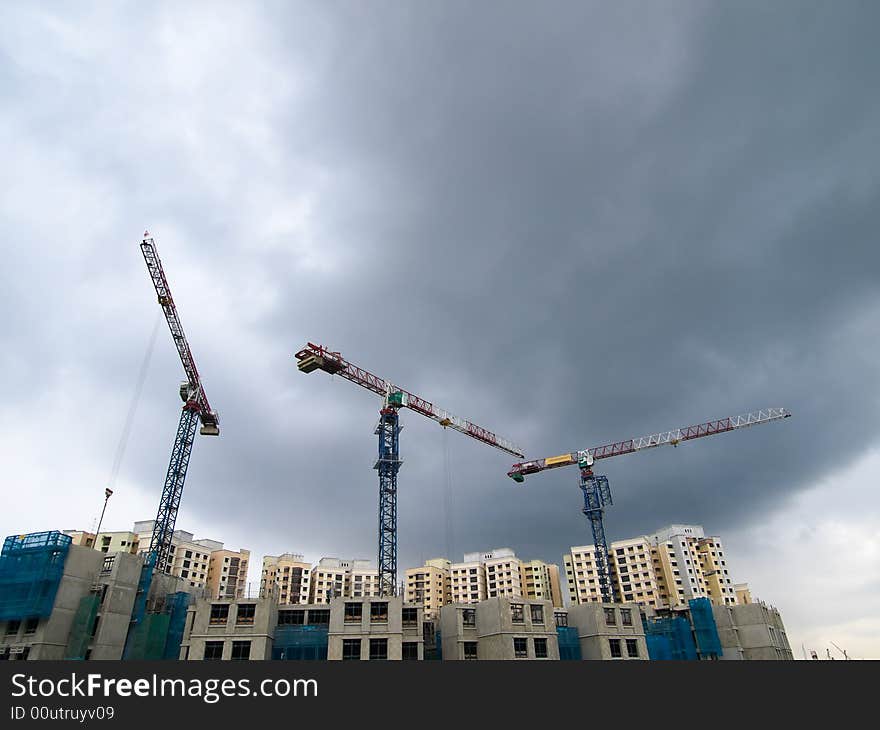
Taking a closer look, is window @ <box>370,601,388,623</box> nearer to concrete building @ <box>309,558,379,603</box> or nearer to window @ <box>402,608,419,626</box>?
window @ <box>402,608,419,626</box>

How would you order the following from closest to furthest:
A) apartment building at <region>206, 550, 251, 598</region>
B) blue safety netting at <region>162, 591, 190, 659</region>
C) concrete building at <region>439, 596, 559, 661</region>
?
1. concrete building at <region>439, 596, 559, 661</region>
2. blue safety netting at <region>162, 591, 190, 659</region>
3. apartment building at <region>206, 550, 251, 598</region>

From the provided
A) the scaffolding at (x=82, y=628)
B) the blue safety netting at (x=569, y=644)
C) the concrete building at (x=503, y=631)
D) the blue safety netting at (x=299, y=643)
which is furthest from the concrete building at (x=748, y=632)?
the scaffolding at (x=82, y=628)

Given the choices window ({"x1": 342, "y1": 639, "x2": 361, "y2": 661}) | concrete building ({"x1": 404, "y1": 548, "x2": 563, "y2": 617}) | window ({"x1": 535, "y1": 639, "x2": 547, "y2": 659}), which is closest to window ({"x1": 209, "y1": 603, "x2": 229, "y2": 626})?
window ({"x1": 342, "y1": 639, "x2": 361, "y2": 661})

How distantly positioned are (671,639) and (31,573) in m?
82.5

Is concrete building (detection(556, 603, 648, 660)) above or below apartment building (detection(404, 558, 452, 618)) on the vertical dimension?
below

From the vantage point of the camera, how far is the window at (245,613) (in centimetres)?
5481

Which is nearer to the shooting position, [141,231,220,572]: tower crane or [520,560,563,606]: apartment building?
[141,231,220,572]: tower crane

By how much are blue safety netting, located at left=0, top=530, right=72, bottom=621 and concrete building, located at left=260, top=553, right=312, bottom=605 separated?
9654 centimetres

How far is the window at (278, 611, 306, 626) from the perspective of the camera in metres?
58.7

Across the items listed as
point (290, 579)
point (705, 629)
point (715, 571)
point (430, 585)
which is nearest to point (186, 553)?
point (290, 579)

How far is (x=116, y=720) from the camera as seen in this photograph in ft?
62.0

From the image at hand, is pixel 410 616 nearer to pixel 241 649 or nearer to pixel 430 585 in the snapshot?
pixel 241 649

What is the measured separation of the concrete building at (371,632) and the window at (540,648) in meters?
12.9

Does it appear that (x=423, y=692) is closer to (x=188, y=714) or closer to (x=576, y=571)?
(x=188, y=714)
